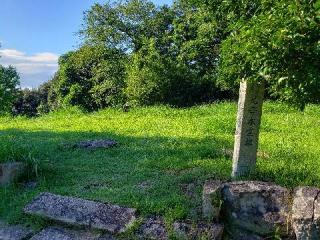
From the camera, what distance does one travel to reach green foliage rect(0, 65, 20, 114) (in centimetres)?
938

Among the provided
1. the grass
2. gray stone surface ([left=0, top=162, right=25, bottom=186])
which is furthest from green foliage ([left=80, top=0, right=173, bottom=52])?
gray stone surface ([left=0, top=162, right=25, bottom=186])

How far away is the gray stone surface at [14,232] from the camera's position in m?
5.91

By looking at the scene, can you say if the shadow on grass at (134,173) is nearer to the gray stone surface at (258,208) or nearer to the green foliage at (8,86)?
the gray stone surface at (258,208)

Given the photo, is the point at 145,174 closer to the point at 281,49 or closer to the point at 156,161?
the point at 156,161

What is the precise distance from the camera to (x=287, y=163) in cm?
806

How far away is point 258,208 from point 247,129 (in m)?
1.68

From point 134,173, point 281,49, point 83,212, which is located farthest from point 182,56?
point 281,49

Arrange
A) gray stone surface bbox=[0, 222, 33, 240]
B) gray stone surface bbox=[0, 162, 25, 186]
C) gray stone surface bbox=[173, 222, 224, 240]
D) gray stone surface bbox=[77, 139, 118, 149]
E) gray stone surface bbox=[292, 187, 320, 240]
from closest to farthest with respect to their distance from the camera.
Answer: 1. gray stone surface bbox=[292, 187, 320, 240]
2. gray stone surface bbox=[173, 222, 224, 240]
3. gray stone surface bbox=[0, 222, 33, 240]
4. gray stone surface bbox=[0, 162, 25, 186]
5. gray stone surface bbox=[77, 139, 118, 149]

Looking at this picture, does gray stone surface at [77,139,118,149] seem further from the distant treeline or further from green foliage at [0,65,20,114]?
the distant treeline

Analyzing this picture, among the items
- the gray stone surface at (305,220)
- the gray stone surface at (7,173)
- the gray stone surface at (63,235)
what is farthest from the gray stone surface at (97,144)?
the gray stone surface at (305,220)

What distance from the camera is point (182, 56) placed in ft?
83.3

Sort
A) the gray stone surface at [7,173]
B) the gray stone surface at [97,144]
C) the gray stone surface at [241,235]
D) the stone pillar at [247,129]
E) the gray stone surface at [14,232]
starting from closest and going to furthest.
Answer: the gray stone surface at [241,235]
the gray stone surface at [14,232]
the stone pillar at [247,129]
the gray stone surface at [7,173]
the gray stone surface at [97,144]

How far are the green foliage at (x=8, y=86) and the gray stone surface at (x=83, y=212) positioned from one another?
3544 mm

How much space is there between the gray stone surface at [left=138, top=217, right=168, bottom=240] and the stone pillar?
174 centimetres
